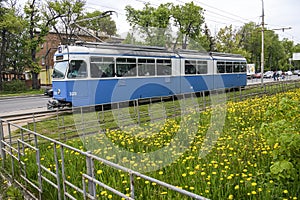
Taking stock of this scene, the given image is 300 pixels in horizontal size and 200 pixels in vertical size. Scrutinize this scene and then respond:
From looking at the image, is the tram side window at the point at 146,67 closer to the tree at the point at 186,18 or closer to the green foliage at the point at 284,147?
the green foliage at the point at 284,147

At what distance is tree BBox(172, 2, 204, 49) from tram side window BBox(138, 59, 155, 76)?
23066 millimetres

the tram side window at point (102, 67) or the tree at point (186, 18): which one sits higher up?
the tree at point (186, 18)

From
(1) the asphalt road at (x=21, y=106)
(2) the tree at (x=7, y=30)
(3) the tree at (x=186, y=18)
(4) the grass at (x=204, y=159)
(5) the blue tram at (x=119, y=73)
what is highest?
(3) the tree at (x=186, y=18)

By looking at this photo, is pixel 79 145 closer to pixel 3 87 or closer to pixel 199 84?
pixel 199 84

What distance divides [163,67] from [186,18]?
2404cm

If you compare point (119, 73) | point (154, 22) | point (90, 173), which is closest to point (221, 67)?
point (119, 73)

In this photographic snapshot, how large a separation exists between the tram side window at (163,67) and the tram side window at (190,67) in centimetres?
172

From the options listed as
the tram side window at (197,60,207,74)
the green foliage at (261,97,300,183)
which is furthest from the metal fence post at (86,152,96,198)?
the tram side window at (197,60,207,74)

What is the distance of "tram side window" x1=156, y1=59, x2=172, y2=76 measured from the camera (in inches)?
611

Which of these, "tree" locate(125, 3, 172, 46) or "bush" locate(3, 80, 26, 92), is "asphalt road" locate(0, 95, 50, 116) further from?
"tree" locate(125, 3, 172, 46)

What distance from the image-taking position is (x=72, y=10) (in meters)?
31.0

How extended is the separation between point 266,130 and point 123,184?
6.76 feet

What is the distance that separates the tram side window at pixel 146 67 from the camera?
1438 cm

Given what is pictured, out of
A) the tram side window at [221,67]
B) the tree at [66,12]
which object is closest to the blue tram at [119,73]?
the tram side window at [221,67]
